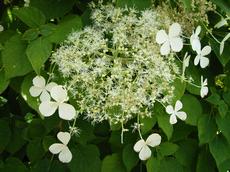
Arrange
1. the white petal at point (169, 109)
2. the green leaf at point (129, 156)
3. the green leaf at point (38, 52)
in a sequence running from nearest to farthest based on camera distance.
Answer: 1. the green leaf at point (38, 52)
2. the white petal at point (169, 109)
3. the green leaf at point (129, 156)

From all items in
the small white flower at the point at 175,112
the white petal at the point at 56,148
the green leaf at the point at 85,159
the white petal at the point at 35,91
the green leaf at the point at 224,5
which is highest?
the green leaf at the point at 224,5

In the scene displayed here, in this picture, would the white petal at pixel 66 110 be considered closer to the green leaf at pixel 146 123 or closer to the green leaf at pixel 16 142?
the green leaf at pixel 146 123

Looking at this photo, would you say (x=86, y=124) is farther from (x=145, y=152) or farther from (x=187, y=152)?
(x=187, y=152)

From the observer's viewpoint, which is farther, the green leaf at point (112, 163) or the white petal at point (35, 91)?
the green leaf at point (112, 163)

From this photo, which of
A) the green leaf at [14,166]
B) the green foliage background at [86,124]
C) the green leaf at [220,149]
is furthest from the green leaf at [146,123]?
the green leaf at [14,166]

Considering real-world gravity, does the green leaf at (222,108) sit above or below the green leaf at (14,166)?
above

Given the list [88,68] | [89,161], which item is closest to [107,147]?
[89,161]

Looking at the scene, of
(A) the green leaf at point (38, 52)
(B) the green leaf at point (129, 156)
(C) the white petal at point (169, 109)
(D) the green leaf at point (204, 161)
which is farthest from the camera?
(D) the green leaf at point (204, 161)

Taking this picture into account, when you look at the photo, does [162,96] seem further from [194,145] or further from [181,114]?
[194,145]
